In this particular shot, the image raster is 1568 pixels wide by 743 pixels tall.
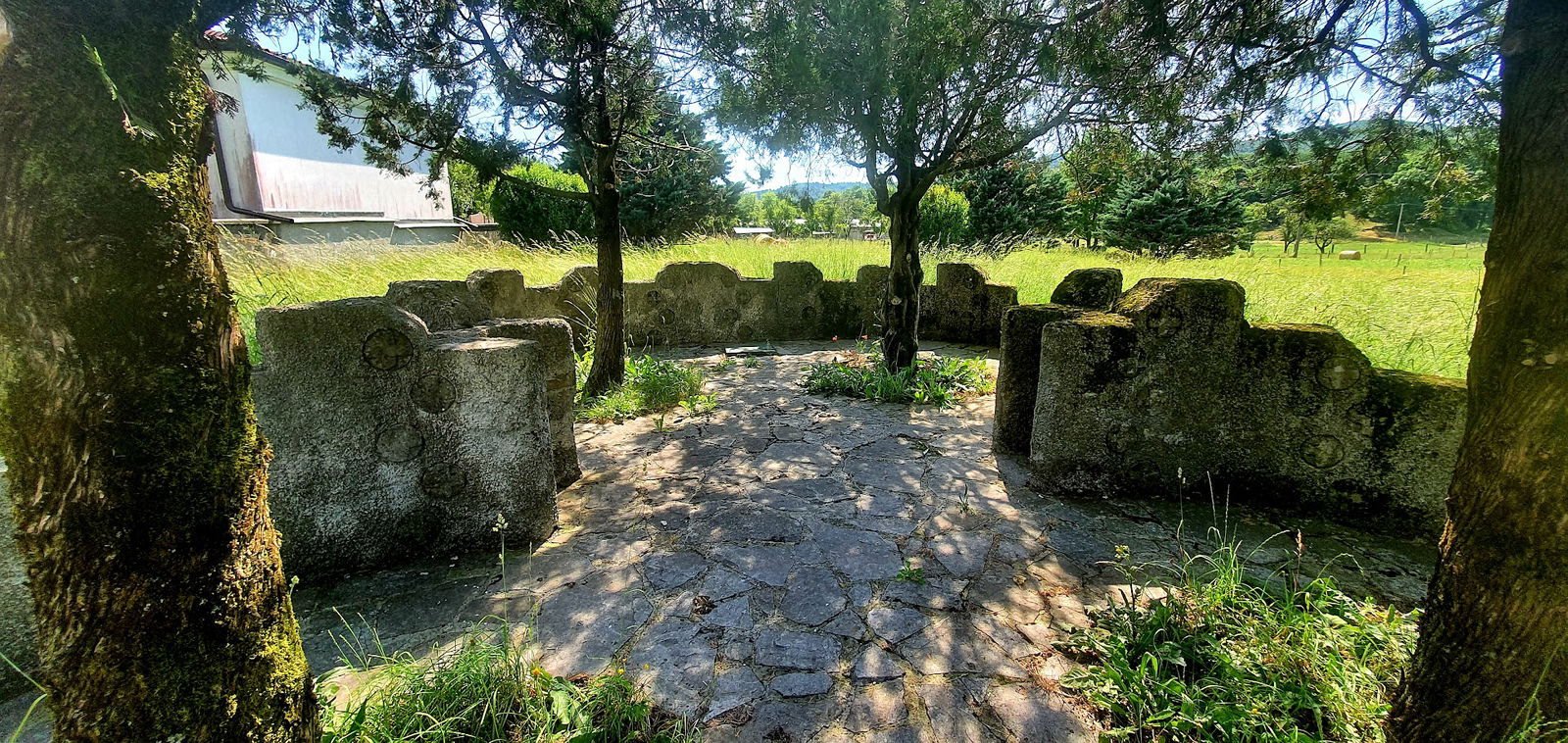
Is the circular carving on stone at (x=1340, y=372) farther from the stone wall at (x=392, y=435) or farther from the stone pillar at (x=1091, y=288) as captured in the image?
the stone wall at (x=392, y=435)

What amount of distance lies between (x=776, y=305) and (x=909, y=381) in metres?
3.01

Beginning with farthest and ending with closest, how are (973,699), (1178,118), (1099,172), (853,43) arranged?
(1099,172), (853,43), (1178,118), (973,699)

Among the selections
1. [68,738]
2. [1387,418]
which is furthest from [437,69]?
[1387,418]

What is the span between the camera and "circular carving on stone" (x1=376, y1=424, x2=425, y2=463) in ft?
9.34

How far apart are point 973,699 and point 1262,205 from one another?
2.95 metres

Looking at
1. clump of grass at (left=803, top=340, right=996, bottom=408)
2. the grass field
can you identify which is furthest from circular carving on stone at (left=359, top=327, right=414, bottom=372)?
clump of grass at (left=803, top=340, right=996, bottom=408)

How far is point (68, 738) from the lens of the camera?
106cm

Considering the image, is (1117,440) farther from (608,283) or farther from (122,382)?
(608,283)

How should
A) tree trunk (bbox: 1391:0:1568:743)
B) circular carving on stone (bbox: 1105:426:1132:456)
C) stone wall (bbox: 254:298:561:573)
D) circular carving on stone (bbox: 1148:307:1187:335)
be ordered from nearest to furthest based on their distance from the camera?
tree trunk (bbox: 1391:0:1568:743) < stone wall (bbox: 254:298:561:573) < circular carving on stone (bbox: 1148:307:1187:335) < circular carving on stone (bbox: 1105:426:1132:456)

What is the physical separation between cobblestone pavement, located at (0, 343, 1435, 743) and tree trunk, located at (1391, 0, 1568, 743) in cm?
95

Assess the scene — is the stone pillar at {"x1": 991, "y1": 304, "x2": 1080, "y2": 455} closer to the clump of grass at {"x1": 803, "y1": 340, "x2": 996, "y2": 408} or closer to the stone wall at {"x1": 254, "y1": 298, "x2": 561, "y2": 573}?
the clump of grass at {"x1": 803, "y1": 340, "x2": 996, "y2": 408}

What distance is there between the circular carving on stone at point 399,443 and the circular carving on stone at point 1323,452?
437 centimetres

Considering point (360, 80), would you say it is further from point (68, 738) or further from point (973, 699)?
point (973, 699)

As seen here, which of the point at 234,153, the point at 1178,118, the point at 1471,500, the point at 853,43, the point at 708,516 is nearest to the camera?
the point at 1471,500
